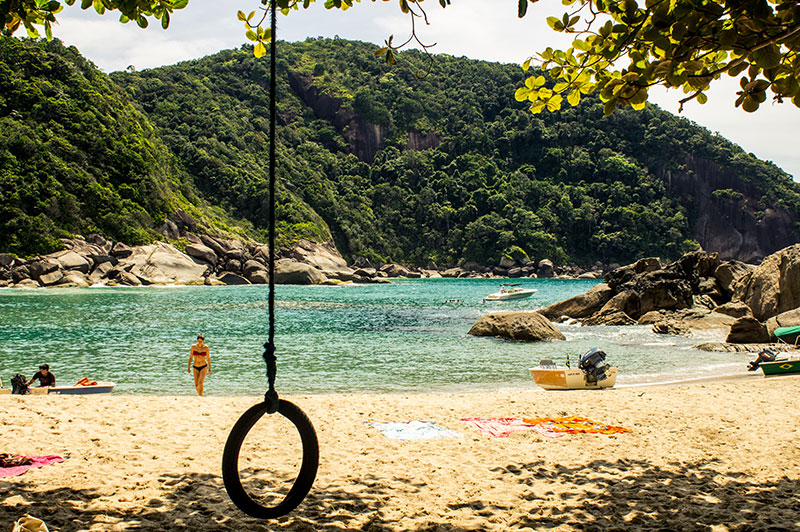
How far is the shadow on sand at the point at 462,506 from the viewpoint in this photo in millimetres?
4254

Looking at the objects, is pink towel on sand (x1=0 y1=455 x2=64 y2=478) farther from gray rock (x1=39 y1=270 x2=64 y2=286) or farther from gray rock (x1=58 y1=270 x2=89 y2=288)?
gray rock (x1=39 y1=270 x2=64 y2=286)

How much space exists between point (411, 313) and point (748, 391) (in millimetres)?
25406

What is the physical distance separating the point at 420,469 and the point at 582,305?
2709 cm

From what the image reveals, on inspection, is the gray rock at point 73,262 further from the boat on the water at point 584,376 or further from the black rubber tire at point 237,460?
the black rubber tire at point 237,460

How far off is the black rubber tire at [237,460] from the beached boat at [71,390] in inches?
346

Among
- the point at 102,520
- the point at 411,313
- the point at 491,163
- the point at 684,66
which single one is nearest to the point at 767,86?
the point at 684,66

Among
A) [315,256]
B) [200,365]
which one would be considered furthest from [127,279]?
[200,365]

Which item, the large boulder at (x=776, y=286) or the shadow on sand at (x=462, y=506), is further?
the large boulder at (x=776, y=286)

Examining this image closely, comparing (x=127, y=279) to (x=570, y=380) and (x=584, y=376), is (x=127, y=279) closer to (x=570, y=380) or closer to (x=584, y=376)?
(x=570, y=380)

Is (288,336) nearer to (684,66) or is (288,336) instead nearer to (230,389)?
(230,389)

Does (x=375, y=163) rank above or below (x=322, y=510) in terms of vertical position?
above

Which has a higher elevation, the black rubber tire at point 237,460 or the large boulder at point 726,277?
the large boulder at point 726,277

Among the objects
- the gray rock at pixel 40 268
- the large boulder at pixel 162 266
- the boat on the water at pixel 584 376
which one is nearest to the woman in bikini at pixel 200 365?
the boat on the water at pixel 584 376

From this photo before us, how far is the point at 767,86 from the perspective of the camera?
3766mm
